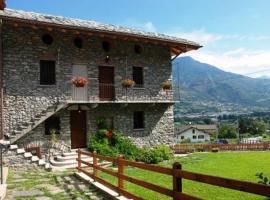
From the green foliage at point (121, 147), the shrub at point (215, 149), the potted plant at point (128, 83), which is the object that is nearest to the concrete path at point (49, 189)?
the green foliage at point (121, 147)

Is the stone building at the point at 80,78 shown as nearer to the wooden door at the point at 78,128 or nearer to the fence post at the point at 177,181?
the wooden door at the point at 78,128

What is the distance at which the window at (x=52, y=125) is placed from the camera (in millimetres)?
19406

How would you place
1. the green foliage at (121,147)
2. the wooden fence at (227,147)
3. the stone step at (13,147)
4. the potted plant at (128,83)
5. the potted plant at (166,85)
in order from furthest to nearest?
the wooden fence at (227,147), the potted plant at (166,85), the potted plant at (128,83), the green foliage at (121,147), the stone step at (13,147)

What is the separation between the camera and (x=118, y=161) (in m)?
9.20

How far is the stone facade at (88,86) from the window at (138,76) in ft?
0.85

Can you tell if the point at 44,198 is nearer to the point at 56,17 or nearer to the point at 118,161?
the point at 118,161

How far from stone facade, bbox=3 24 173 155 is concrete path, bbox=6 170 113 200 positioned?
5.46 meters

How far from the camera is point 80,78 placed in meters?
19.5

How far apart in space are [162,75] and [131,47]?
2.71m

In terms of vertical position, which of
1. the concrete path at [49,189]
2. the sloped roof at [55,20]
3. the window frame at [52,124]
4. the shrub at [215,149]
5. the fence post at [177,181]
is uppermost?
the sloped roof at [55,20]

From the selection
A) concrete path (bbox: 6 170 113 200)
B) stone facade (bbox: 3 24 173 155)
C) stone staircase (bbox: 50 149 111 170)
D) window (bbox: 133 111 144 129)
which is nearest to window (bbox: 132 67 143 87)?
stone facade (bbox: 3 24 173 155)

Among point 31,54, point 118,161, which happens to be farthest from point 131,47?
point 118,161

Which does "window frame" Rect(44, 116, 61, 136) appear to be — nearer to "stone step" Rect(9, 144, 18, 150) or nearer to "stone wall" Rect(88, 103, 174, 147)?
"stone wall" Rect(88, 103, 174, 147)

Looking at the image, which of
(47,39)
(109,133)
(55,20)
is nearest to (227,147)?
(109,133)
